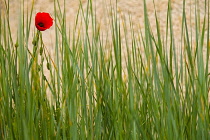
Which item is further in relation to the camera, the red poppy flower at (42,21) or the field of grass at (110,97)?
the red poppy flower at (42,21)

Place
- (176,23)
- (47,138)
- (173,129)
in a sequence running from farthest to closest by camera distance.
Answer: (176,23) < (47,138) < (173,129)

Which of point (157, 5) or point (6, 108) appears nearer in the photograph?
point (6, 108)

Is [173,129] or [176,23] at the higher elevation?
[176,23]

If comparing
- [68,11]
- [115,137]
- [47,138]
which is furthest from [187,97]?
[68,11]

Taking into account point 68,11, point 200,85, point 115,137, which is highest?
point 68,11

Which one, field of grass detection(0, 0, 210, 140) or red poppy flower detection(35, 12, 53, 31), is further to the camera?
red poppy flower detection(35, 12, 53, 31)

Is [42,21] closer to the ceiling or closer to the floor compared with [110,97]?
closer to the ceiling

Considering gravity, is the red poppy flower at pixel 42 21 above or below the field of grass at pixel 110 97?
above

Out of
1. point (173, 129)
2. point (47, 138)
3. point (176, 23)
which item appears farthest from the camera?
point (176, 23)

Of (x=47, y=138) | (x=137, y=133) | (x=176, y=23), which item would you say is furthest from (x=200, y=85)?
(x=176, y=23)

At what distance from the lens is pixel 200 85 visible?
0.93 meters

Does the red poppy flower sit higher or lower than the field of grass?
higher

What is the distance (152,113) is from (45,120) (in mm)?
240

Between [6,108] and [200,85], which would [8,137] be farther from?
[200,85]
